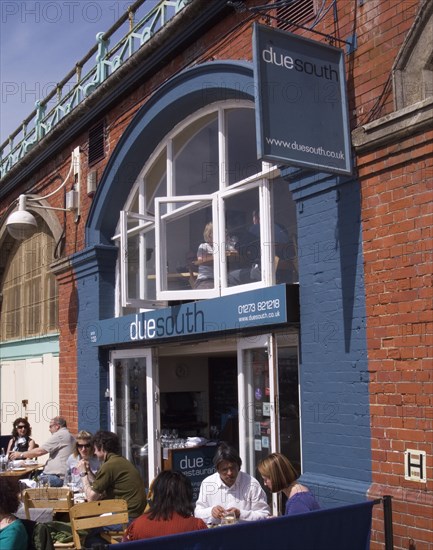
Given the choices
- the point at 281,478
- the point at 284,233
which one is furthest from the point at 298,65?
the point at 281,478

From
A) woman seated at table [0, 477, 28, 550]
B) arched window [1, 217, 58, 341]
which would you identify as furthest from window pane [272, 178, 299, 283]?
arched window [1, 217, 58, 341]

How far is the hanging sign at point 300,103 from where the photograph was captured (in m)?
6.06

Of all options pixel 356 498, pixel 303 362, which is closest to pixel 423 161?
pixel 303 362

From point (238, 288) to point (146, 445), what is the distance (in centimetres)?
307

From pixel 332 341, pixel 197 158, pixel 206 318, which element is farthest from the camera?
pixel 197 158

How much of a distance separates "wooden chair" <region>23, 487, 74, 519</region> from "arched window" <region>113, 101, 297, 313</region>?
8.74ft

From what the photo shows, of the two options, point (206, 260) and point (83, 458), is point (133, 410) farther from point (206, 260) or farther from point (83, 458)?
point (206, 260)

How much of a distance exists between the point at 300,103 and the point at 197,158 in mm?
3672

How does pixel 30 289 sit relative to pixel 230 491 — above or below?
above

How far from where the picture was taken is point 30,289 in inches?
617

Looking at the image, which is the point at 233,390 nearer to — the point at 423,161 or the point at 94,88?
the point at 94,88

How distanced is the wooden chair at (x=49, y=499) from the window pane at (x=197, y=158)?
4.21 m

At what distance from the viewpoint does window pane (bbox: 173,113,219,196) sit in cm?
937

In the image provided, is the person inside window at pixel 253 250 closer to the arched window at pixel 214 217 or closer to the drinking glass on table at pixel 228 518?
the arched window at pixel 214 217
